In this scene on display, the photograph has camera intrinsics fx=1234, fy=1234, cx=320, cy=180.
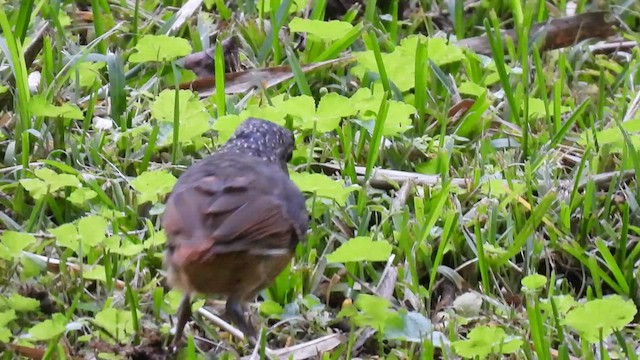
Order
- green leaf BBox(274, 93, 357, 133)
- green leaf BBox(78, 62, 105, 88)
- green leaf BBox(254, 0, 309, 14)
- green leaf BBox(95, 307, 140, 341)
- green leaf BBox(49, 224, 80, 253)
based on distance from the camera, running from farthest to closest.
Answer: green leaf BBox(254, 0, 309, 14), green leaf BBox(78, 62, 105, 88), green leaf BBox(274, 93, 357, 133), green leaf BBox(49, 224, 80, 253), green leaf BBox(95, 307, 140, 341)

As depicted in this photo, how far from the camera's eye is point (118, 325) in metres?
3.43

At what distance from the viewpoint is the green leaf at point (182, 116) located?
4324 mm

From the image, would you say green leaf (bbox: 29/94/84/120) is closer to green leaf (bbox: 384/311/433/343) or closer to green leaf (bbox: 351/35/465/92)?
green leaf (bbox: 351/35/465/92)

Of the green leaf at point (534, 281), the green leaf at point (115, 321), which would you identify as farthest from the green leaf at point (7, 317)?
the green leaf at point (534, 281)

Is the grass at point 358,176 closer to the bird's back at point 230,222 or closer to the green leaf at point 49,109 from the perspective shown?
→ the green leaf at point 49,109

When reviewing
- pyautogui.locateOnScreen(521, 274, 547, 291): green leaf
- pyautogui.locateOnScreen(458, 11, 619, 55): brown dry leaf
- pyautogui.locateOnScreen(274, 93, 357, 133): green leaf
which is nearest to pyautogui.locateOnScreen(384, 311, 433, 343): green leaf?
pyautogui.locateOnScreen(521, 274, 547, 291): green leaf

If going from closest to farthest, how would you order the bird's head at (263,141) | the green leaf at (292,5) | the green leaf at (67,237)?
the green leaf at (67,237)
the bird's head at (263,141)
the green leaf at (292,5)

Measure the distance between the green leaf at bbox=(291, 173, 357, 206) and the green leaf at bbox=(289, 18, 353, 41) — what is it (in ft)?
3.52

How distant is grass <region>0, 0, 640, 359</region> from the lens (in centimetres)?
354

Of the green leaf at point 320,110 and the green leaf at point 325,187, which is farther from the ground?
the green leaf at point 320,110

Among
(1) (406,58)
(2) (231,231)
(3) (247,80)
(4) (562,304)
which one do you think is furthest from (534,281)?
(3) (247,80)

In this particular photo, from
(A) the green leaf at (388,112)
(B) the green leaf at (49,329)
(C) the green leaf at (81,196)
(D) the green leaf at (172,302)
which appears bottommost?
(D) the green leaf at (172,302)

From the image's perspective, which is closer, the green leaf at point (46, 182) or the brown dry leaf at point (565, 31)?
the green leaf at point (46, 182)

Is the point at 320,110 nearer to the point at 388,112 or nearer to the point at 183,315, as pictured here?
the point at 388,112
